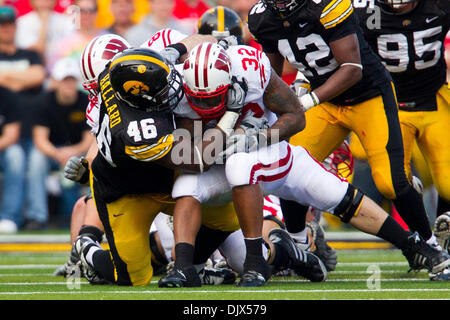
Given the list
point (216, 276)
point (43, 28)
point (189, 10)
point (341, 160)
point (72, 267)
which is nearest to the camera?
point (216, 276)

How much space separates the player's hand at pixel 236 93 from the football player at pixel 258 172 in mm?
42

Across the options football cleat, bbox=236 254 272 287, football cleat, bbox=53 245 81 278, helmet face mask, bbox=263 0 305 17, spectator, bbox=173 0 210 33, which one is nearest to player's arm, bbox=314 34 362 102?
helmet face mask, bbox=263 0 305 17

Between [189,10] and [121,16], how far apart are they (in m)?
0.90

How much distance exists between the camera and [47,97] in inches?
362

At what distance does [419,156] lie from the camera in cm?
733

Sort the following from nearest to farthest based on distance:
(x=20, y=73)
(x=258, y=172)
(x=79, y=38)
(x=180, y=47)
→ (x=258, y=172)
(x=180, y=47)
(x=20, y=73)
(x=79, y=38)

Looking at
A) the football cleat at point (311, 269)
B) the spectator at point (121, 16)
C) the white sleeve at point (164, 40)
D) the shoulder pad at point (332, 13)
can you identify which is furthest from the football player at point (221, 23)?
the spectator at point (121, 16)

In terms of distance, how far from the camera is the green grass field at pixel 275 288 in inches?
167

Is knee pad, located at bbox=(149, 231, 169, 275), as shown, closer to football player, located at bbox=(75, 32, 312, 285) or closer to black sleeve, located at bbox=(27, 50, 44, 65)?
football player, located at bbox=(75, 32, 312, 285)

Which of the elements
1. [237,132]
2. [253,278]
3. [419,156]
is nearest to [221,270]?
[253,278]

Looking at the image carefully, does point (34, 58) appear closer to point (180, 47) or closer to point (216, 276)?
point (180, 47)

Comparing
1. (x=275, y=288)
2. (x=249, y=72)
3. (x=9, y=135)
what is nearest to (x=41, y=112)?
(x=9, y=135)
